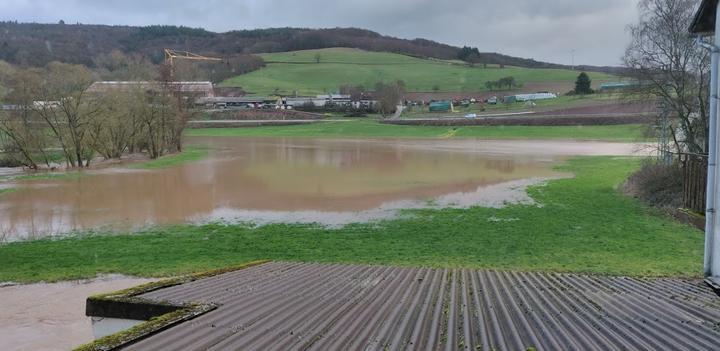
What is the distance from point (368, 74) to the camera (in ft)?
508

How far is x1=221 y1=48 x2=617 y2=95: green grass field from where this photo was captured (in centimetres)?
13950

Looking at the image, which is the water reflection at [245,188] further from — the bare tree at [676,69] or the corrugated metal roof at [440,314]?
the corrugated metal roof at [440,314]

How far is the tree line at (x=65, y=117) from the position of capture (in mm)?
40594

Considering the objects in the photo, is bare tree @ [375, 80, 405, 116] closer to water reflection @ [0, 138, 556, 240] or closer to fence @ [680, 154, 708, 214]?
water reflection @ [0, 138, 556, 240]

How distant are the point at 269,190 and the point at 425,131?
5367 centimetres

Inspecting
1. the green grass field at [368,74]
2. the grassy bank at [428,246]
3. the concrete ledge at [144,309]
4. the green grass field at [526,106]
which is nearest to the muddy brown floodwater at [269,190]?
the grassy bank at [428,246]

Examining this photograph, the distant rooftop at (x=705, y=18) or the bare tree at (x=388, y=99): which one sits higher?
the bare tree at (x=388, y=99)

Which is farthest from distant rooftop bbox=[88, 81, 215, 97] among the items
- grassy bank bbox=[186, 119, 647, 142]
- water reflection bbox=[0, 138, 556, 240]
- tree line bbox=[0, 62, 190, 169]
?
grassy bank bbox=[186, 119, 647, 142]

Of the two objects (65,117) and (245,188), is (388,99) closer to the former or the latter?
(65,117)

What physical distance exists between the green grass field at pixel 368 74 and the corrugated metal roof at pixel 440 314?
128865 mm

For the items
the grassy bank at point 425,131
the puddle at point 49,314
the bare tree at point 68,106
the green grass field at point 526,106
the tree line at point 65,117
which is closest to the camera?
the puddle at point 49,314

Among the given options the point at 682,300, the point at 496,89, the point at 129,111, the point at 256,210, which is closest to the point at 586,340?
the point at 682,300

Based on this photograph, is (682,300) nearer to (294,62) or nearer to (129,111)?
(129,111)

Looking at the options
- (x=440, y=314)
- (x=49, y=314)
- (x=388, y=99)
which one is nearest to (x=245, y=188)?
(x=49, y=314)
